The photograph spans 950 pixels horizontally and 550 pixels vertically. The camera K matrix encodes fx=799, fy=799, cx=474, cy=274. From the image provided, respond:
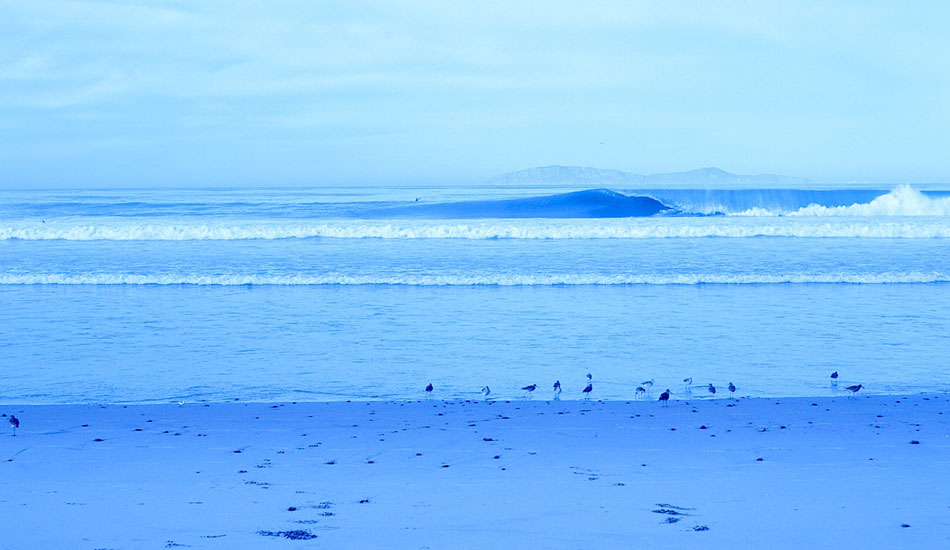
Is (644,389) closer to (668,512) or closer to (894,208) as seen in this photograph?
(668,512)

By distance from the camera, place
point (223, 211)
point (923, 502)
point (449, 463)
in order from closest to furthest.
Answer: point (923, 502) < point (449, 463) < point (223, 211)

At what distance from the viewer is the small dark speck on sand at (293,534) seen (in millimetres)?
3401

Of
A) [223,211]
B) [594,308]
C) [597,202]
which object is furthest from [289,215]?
[594,308]

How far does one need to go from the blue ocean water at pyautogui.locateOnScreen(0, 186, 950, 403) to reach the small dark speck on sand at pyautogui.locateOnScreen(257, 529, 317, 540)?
2978mm

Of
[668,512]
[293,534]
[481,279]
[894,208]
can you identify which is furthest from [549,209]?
[293,534]

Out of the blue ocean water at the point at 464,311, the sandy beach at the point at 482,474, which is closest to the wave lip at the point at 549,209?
the blue ocean water at the point at 464,311

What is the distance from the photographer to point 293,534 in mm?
3436

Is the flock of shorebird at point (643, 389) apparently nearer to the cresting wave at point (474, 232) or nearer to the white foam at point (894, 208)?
the cresting wave at point (474, 232)

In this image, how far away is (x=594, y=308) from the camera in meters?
10.8

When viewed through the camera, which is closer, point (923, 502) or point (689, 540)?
point (689, 540)

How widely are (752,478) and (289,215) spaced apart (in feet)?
101

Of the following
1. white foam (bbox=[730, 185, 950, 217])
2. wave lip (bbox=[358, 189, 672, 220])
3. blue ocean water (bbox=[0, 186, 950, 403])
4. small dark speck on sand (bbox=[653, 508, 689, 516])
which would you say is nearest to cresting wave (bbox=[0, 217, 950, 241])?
blue ocean water (bbox=[0, 186, 950, 403])

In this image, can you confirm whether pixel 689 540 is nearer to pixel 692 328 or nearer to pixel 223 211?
pixel 692 328

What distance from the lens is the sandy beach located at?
3.45m
